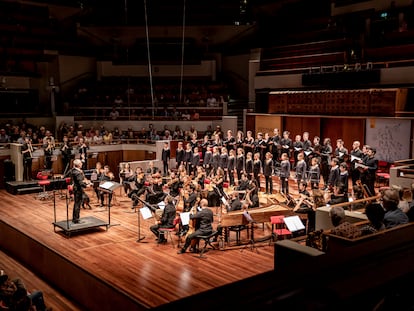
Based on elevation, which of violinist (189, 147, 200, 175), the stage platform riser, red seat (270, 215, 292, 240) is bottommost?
the stage platform riser

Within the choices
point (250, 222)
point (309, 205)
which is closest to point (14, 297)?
point (250, 222)

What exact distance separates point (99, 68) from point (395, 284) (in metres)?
23.7

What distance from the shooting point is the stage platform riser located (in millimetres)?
7332

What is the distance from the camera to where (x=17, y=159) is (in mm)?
16062

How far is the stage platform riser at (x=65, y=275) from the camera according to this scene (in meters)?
7.33

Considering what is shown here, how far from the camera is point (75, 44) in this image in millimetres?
24078

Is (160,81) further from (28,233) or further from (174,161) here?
(28,233)

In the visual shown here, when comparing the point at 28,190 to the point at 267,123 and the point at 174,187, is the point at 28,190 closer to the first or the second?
the point at 174,187

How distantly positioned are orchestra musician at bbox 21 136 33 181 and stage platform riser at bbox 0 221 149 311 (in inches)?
203

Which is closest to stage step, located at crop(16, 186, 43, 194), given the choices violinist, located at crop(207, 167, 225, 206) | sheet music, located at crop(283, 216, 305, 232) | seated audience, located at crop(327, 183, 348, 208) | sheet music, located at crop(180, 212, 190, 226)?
violinist, located at crop(207, 167, 225, 206)

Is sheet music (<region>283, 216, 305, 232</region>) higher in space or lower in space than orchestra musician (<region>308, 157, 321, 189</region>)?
lower

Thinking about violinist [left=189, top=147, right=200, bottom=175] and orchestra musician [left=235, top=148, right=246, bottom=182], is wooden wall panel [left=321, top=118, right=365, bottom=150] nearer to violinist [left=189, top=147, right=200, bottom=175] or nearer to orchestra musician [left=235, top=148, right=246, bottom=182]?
orchestra musician [left=235, top=148, right=246, bottom=182]

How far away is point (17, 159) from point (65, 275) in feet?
28.6

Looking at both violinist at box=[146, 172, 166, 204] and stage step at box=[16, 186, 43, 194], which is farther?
stage step at box=[16, 186, 43, 194]
